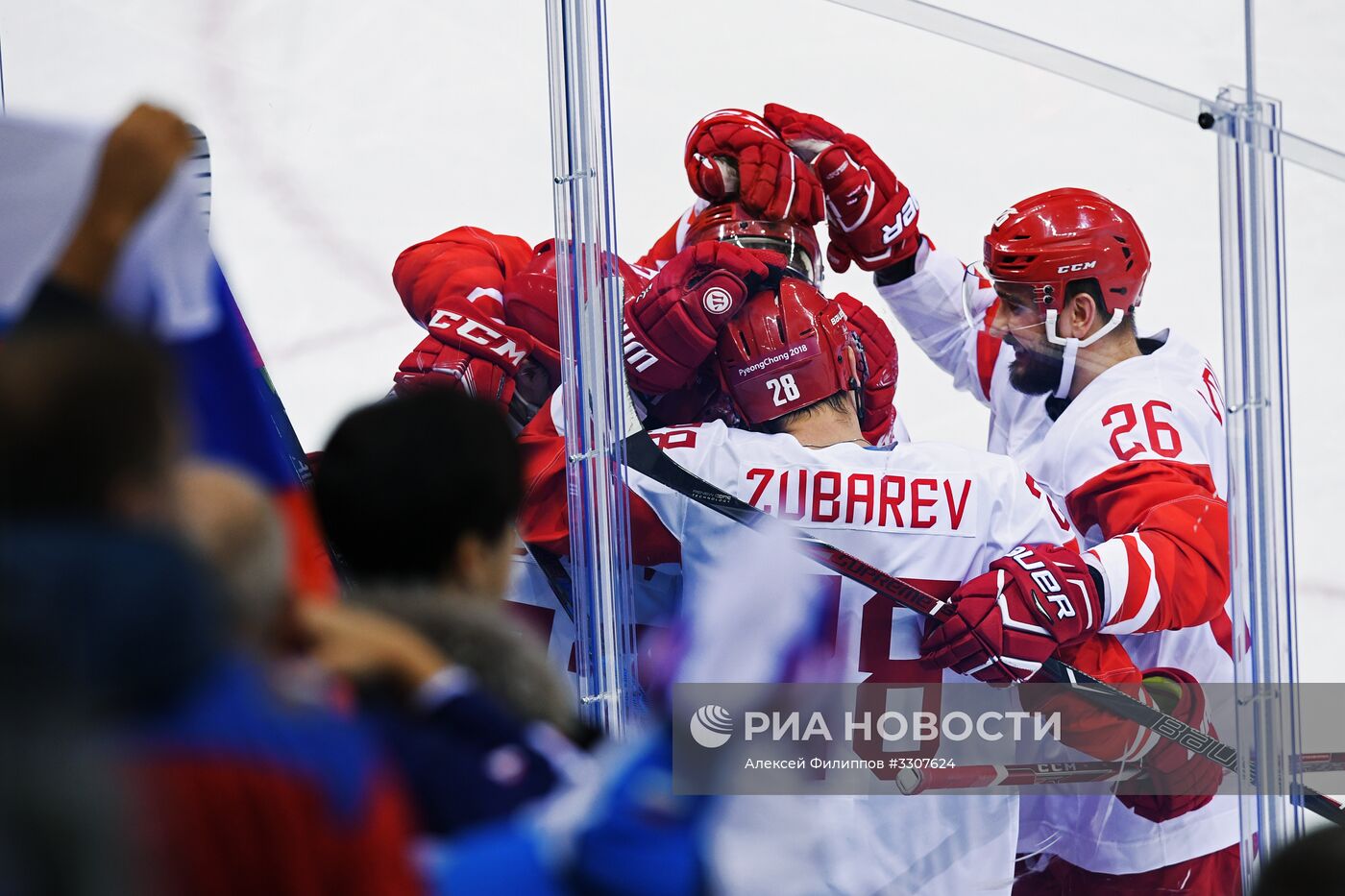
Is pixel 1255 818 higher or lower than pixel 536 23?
lower

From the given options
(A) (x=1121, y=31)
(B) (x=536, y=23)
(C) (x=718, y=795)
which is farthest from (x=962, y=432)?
(A) (x=1121, y=31)

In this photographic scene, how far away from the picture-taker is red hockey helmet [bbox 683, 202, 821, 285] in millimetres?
2787

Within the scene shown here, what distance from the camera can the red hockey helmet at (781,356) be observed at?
2729 millimetres

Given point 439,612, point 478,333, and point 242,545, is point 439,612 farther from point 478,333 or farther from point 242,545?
point 478,333

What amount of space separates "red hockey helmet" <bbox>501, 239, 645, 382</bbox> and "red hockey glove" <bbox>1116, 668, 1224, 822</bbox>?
1193 mm

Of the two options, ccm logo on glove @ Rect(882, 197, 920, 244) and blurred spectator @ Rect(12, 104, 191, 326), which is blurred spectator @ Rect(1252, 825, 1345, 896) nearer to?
blurred spectator @ Rect(12, 104, 191, 326)

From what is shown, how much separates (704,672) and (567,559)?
5.85ft

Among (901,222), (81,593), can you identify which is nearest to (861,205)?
(901,222)

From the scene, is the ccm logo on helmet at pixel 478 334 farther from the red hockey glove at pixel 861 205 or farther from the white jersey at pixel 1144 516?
the white jersey at pixel 1144 516

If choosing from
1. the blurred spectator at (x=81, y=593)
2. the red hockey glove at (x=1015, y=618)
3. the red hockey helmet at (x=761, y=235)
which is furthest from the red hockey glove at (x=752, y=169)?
the blurred spectator at (x=81, y=593)

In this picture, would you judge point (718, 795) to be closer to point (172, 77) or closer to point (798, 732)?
point (798, 732)

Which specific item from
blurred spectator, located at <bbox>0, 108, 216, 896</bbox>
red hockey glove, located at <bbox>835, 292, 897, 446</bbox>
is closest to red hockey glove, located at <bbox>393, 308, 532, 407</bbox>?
red hockey glove, located at <bbox>835, 292, 897, 446</bbox>

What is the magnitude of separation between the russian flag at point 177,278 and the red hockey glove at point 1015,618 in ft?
3.63

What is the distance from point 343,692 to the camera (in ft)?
2.83
